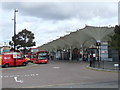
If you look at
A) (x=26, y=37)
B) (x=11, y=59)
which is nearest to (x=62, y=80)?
(x=11, y=59)

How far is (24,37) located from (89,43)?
19907mm

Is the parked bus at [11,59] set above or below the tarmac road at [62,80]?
above

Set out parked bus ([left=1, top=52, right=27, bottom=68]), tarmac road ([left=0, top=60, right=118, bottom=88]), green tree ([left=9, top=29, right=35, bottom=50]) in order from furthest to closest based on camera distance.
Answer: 1. green tree ([left=9, top=29, right=35, bottom=50])
2. parked bus ([left=1, top=52, right=27, bottom=68])
3. tarmac road ([left=0, top=60, right=118, bottom=88])

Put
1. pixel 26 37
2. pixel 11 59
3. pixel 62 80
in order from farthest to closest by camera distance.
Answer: pixel 26 37 < pixel 11 59 < pixel 62 80

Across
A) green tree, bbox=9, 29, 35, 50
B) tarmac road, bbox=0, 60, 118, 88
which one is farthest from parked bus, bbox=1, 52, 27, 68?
green tree, bbox=9, 29, 35, 50

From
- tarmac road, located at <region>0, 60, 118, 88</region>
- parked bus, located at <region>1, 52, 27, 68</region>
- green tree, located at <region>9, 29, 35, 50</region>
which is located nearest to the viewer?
tarmac road, located at <region>0, 60, 118, 88</region>

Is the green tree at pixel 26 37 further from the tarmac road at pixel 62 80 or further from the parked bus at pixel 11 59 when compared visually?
the tarmac road at pixel 62 80

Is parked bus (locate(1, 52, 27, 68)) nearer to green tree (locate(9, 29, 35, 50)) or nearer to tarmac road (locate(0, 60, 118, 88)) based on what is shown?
tarmac road (locate(0, 60, 118, 88))

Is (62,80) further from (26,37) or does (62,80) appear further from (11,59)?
(26,37)

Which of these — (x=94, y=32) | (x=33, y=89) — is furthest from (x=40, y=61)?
(x=33, y=89)

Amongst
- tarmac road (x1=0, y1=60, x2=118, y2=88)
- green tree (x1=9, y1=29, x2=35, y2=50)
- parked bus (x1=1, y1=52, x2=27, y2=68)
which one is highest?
green tree (x1=9, y1=29, x2=35, y2=50)

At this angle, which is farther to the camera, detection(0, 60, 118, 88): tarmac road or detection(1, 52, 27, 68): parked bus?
detection(1, 52, 27, 68): parked bus

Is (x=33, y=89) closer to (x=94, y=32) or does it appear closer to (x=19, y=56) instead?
(x=19, y=56)

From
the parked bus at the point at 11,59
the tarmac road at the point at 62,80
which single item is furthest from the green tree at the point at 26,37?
the tarmac road at the point at 62,80
